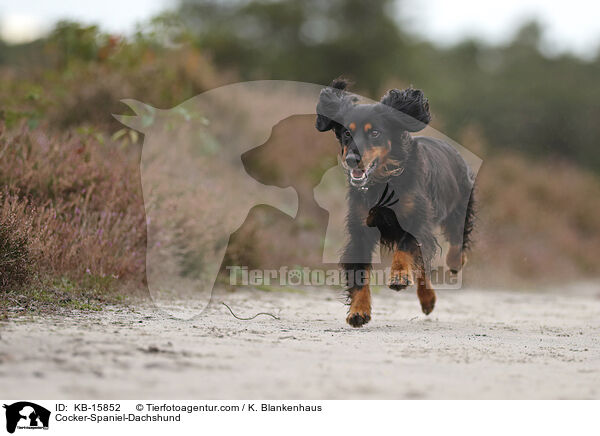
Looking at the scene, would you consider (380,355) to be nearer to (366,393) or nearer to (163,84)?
(366,393)

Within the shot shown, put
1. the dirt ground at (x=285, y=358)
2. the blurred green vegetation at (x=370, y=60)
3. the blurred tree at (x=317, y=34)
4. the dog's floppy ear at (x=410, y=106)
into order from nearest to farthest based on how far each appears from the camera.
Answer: the dirt ground at (x=285, y=358)
the dog's floppy ear at (x=410, y=106)
the blurred green vegetation at (x=370, y=60)
the blurred tree at (x=317, y=34)

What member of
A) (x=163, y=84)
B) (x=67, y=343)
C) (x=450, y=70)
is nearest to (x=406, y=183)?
(x=67, y=343)

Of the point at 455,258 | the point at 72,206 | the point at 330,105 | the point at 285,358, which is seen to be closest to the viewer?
the point at 285,358

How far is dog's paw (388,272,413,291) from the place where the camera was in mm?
5090

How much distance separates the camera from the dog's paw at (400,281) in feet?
16.7

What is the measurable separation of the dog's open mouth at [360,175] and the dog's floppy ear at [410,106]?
54cm

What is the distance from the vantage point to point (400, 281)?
5094 millimetres

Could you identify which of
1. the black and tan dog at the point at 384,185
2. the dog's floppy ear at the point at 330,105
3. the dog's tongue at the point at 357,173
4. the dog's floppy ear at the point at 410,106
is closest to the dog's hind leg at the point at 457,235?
the black and tan dog at the point at 384,185

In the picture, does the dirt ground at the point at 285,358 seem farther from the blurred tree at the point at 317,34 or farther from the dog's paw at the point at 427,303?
the blurred tree at the point at 317,34

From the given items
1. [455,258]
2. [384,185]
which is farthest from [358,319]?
[455,258]

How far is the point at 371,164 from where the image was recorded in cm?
528

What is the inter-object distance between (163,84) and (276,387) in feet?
27.4

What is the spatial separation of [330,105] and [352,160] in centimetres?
79
